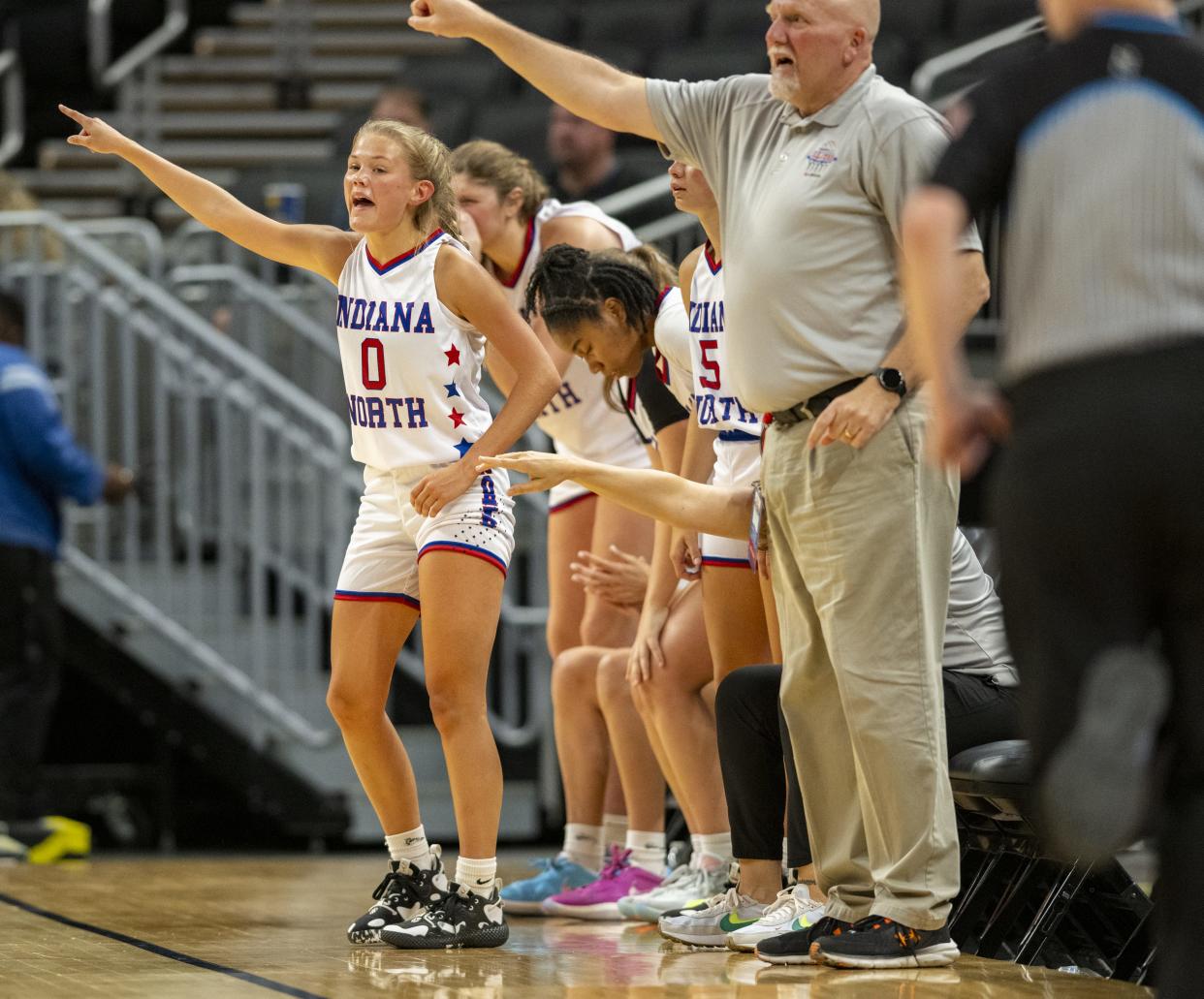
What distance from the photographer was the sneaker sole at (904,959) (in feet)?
10.3

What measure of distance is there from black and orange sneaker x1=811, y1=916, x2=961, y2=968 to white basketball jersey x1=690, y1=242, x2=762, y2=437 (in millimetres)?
1117

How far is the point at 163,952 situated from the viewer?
11.5 feet

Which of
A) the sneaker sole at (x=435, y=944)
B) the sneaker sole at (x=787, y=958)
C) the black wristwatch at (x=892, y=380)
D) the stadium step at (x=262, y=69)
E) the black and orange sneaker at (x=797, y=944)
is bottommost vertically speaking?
the sneaker sole at (x=435, y=944)

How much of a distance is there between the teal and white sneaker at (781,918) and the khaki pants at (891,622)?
34 centimetres

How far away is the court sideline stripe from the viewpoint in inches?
119

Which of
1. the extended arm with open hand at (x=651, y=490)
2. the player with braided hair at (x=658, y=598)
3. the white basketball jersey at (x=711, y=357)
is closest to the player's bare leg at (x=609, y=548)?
the player with braided hair at (x=658, y=598)

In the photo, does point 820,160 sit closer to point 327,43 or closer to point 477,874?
point 477,874

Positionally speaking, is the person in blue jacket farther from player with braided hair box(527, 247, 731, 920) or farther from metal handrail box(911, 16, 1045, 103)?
metal handrail box(911, 16, 1045, 103)

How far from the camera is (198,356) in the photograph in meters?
6.74

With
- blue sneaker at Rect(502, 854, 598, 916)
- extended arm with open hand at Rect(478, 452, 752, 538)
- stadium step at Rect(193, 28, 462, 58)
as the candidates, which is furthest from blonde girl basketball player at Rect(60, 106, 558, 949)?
stadium step at Rect(193, 28, 462, 58)

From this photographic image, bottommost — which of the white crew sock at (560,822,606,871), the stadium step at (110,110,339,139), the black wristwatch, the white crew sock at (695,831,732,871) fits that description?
the white crew sock at (560,822,606,871)

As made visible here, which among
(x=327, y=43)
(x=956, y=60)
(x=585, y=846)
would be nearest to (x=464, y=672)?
(x=585, y=846)

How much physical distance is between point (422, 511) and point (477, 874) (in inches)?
27.6

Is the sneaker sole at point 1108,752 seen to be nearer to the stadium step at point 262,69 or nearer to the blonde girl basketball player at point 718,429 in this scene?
the blonde girl basketball player at point 718,429
